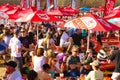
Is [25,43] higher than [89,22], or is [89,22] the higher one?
[89,22]

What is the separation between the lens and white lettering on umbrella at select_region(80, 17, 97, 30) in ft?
36.3

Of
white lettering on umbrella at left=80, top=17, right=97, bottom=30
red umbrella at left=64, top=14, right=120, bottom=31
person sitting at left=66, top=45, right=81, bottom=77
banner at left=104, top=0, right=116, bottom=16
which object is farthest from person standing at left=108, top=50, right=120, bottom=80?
banner at left=104, top=0, right=116, bottom=16

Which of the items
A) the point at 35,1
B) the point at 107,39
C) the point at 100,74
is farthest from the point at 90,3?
the point at 100,74

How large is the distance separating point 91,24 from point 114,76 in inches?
97.3

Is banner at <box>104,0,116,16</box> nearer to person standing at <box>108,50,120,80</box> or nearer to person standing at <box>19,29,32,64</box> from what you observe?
person standing at <box>19,29,32,64</box>

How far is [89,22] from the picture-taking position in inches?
445

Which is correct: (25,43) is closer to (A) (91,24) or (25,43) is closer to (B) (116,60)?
(A) (91,24)

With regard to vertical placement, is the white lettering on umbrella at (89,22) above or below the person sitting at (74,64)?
above

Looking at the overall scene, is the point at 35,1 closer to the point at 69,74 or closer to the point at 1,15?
the point at 1,15

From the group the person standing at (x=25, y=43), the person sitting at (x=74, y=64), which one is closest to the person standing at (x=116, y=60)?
the person sitting at (x=74, y=64)

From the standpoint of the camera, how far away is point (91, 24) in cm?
1120

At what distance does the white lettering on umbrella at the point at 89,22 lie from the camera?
11078 mm

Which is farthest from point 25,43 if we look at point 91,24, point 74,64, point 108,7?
point 108,7

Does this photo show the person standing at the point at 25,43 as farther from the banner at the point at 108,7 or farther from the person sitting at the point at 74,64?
the banner at the point at 108,7
